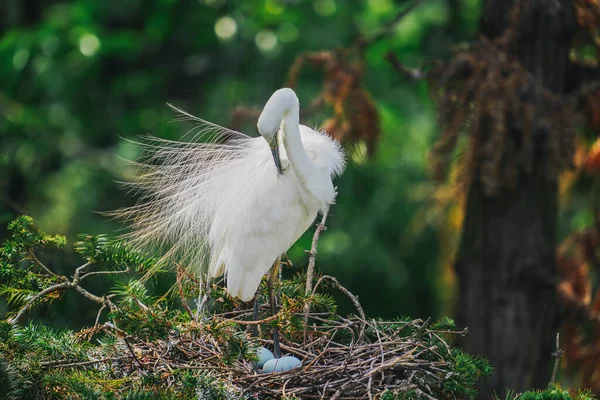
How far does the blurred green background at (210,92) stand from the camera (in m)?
7.43

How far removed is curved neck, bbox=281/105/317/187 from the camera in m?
3.33

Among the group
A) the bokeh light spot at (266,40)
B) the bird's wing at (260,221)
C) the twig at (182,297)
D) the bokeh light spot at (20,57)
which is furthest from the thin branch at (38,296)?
the bokeh light spot at (266,40)

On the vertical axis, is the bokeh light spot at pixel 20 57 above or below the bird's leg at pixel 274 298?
below

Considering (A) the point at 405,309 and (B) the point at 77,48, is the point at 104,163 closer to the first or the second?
(B) the point at 77,48

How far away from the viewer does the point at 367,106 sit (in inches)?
187

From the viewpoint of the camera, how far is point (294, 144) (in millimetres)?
3344

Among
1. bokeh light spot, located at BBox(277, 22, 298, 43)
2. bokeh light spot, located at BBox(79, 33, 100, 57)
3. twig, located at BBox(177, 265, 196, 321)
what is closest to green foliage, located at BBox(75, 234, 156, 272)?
twig, located at BBox(177, 265, 196, 321)

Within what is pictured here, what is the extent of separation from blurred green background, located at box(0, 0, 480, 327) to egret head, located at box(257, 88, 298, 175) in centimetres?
354

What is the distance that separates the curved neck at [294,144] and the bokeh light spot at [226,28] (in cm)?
508

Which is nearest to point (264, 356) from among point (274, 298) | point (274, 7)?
point (274, 298)

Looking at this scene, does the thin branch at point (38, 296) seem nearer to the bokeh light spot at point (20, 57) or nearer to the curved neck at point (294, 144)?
the curved neck at point (294, 144)

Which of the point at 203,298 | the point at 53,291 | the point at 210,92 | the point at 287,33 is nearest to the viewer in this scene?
the point at 53,291

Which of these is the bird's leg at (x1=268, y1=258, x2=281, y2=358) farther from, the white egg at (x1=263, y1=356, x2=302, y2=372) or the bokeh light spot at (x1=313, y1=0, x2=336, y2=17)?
the bokeh light spot at (x1=313, y1=0, x2=336, y2=17)

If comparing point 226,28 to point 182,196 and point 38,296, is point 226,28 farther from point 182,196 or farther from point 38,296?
point 38,296
